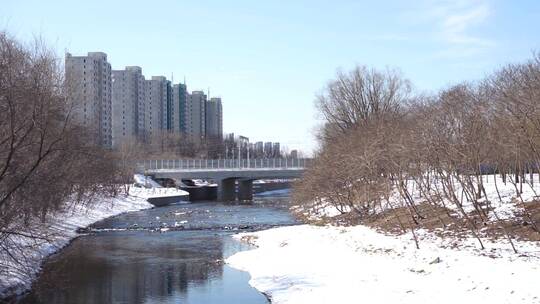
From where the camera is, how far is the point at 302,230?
33938mm

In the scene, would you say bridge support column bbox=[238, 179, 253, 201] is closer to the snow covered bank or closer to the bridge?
the bridge

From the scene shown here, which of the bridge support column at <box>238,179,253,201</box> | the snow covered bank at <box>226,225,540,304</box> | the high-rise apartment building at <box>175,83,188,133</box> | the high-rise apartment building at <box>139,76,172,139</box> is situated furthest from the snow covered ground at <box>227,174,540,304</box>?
the high-rise apartment building at <box>175,83,188,133</box>

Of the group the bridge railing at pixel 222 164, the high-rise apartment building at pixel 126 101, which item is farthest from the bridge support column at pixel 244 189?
the high-rise apartment building at pixel 126 101

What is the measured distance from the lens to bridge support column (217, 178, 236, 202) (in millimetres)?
103037

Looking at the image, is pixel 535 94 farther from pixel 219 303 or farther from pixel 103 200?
pixel 103 200

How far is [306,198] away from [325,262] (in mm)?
25266

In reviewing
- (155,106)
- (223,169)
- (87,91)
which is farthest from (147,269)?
(155,106)

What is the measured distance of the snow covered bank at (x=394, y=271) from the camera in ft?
Result: 48.1

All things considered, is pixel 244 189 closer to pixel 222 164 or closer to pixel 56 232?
pixel 222 164

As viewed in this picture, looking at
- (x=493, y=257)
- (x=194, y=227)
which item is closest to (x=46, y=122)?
(x=493, y=257)

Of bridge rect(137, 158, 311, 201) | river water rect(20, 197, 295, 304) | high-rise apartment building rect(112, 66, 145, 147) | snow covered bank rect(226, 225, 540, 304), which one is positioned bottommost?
river water rect(20, 197, 295, 304)

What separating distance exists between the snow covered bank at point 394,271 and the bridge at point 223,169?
66.8 meters

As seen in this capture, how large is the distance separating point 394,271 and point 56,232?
12.3 m

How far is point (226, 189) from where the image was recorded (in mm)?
105812
